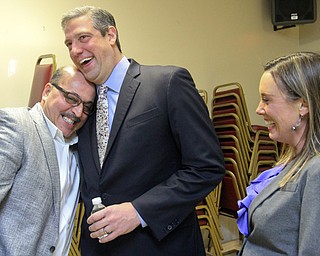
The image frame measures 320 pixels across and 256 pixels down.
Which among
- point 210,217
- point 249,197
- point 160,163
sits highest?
point 160,163

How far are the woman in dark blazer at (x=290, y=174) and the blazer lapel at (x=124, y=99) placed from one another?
50 cm

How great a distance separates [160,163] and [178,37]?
8.36 feet

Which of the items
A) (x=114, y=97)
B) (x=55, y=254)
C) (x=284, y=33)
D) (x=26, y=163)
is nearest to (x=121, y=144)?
(x=114, y=97)

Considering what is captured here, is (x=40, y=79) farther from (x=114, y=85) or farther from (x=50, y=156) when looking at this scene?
(x=50, y=156)

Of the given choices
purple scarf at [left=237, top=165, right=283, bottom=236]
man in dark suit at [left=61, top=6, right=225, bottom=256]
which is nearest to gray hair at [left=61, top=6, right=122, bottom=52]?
man in dark suit at [left=61, top=6, right=225, bottom=256]

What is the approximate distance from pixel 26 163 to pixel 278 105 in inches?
34.9

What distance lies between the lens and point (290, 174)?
1.25 meters

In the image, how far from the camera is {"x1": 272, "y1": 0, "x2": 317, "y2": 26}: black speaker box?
4.33 metres

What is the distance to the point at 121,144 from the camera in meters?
1.51

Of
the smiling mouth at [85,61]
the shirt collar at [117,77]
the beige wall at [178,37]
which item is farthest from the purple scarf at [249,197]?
the beige wall at [178,37]

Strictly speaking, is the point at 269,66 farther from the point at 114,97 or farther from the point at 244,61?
the point at 244,61

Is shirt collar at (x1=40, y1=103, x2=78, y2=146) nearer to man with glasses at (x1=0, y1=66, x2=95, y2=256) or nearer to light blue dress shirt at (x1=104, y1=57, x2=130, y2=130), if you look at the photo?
man with glasses at (x1=0, y1=66, x2=95, y2=256)

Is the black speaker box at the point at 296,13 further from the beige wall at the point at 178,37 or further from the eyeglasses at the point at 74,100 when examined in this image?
the eyeglasses at the point at 74,100

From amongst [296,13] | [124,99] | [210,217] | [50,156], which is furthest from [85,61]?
[296,13]
